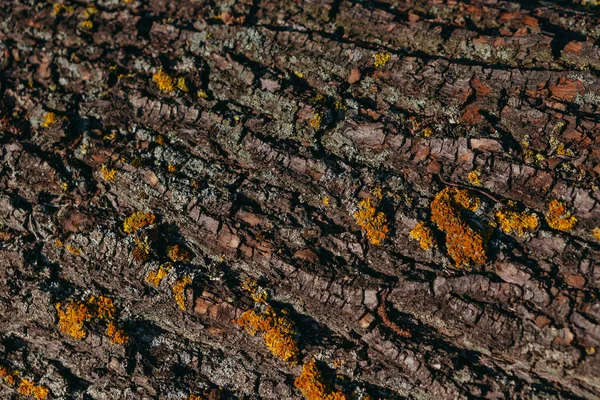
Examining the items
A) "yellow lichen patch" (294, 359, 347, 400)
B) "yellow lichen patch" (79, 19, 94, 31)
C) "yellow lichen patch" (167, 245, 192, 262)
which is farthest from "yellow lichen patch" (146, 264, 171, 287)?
"yellow lichen patch" (79, 19, 94, 31)

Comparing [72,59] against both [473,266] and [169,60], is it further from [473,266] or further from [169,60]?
[473,266]

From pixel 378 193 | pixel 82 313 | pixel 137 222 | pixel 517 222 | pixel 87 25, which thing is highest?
pixel 87 25

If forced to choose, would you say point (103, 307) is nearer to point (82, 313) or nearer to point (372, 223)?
point (82, 313)

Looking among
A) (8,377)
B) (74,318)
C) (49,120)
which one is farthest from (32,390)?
(49,120)

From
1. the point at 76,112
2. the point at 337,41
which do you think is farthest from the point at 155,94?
the point at 337,41

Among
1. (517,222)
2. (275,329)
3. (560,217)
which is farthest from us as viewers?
(275,329)

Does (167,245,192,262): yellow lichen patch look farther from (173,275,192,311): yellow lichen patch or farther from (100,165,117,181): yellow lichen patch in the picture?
(100,165,117,181): yellow lichen patch

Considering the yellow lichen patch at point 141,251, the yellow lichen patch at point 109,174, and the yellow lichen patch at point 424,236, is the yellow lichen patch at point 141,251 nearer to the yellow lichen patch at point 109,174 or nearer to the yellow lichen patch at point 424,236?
the yellow lichen patch at point 109,174

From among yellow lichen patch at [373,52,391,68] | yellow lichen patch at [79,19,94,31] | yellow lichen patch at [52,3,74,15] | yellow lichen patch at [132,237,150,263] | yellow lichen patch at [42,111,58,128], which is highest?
yellow lichen patch at [373,52,391,68]

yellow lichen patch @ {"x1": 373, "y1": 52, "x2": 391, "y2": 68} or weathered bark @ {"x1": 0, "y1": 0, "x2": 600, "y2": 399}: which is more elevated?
yellow lichen patch @ {"x1": 373, "y1": 52, "x2": 391, "y2": 68}
